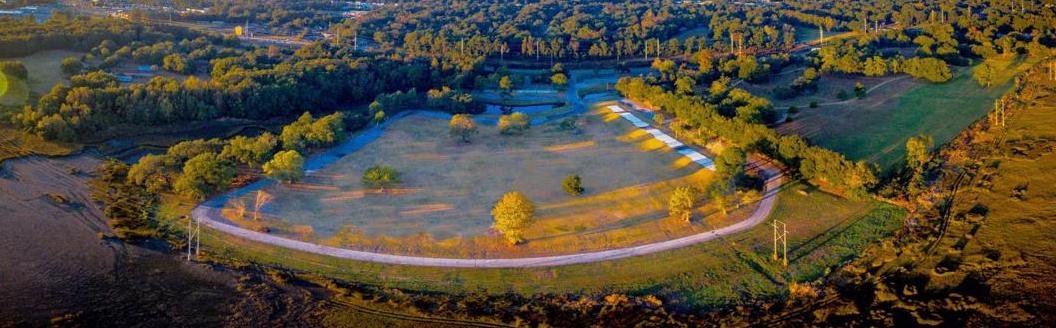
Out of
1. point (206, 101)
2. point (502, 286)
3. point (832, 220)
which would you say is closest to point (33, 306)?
point (502, 286)

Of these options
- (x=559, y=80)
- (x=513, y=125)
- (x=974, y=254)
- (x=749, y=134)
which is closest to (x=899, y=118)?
(x=749, y=134)

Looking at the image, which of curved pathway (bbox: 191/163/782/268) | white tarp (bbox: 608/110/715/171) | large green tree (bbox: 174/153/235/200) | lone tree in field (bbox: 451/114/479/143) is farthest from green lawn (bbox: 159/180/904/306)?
lone tree in field (bbox: 451/114/479/143)

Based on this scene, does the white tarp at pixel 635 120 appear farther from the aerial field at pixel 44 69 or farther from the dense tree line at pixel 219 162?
the aerial field at pixel 44 69

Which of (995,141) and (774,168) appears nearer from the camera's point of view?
(774,168)

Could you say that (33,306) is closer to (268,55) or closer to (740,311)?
(740,311)

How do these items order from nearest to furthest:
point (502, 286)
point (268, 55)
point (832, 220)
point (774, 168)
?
point (502, 286) → point (832, 220) → point (774, 168) → point (268, 55)

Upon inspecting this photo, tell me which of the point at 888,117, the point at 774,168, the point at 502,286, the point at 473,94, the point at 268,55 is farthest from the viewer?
the point at 268,55

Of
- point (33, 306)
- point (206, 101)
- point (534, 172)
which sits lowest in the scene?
point (33, 306)
